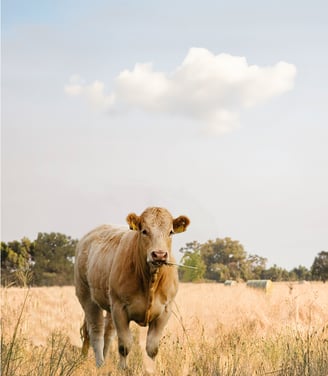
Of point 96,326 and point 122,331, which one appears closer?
point 122,331

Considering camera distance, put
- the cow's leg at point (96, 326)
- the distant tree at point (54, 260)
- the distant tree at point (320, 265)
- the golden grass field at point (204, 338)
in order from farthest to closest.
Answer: the distant tree at point (320, 265), the distant tree at point (54, 260), the cow's leg at point (96, 326), the golden grass field at point (204, 338)

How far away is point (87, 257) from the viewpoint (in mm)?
9898

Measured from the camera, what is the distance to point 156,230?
7254 mm

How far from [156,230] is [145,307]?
3.70 feet

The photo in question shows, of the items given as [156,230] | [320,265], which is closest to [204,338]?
[156,230]

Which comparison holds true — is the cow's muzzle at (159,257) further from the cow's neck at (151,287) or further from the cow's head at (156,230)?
the cow's neck at (151,287)

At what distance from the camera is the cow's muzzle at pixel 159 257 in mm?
6859

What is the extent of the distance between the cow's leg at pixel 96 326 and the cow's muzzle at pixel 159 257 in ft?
9.50

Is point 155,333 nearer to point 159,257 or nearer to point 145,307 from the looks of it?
point 145,307

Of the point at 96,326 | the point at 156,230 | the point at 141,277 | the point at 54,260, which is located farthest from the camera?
the point at 54,260

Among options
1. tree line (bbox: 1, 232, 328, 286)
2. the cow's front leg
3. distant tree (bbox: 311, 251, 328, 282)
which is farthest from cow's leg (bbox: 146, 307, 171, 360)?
distant tree (bbox: 311, 251, 328, 282)

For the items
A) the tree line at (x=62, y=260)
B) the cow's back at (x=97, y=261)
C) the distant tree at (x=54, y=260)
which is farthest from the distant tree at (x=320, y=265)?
the cow's back at (x=97, y=261)

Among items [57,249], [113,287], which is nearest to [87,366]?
[113,287]

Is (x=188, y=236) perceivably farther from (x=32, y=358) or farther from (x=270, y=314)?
(x=270, y=314)
